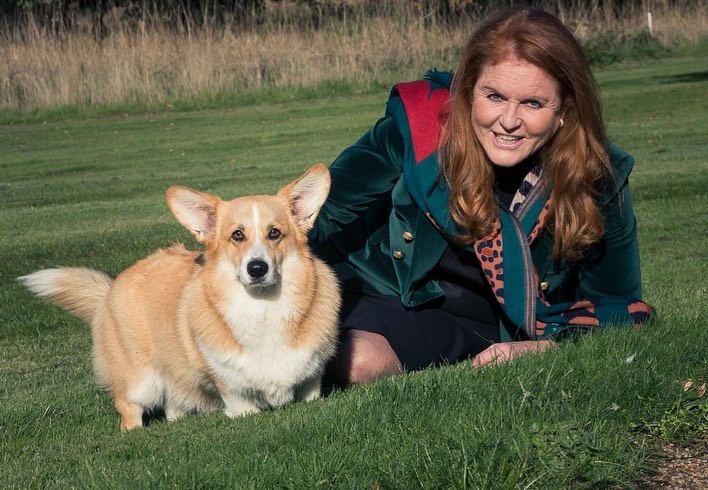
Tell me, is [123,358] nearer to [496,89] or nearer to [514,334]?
[514,334]

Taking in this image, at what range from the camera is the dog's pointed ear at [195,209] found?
14.0ft

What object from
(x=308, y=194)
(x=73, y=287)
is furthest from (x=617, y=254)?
(x=73, y=287)

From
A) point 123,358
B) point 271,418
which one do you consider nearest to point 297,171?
point 123,358

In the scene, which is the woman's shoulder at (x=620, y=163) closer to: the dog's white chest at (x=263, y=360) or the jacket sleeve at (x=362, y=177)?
the jacket sleeve at (x=362, y=177)

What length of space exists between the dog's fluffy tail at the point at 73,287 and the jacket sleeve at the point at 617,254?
2.44 metres

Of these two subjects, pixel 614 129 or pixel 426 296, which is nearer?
pixel 426 296

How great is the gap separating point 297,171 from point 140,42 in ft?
26.7

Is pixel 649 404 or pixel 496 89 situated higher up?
pixel 496 89

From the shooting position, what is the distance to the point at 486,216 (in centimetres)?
415

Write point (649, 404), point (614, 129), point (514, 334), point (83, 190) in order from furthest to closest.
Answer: point (614, 129), point (83, 190), point (514, 334), point (649, 404)

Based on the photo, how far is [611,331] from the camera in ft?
13.6

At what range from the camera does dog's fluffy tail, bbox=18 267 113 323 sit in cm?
502

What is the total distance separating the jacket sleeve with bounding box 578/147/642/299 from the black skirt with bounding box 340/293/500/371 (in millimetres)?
550

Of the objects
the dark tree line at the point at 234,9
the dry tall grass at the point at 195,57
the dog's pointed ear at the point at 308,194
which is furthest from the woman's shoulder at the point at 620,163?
the dark tree line at the point at 234,9
